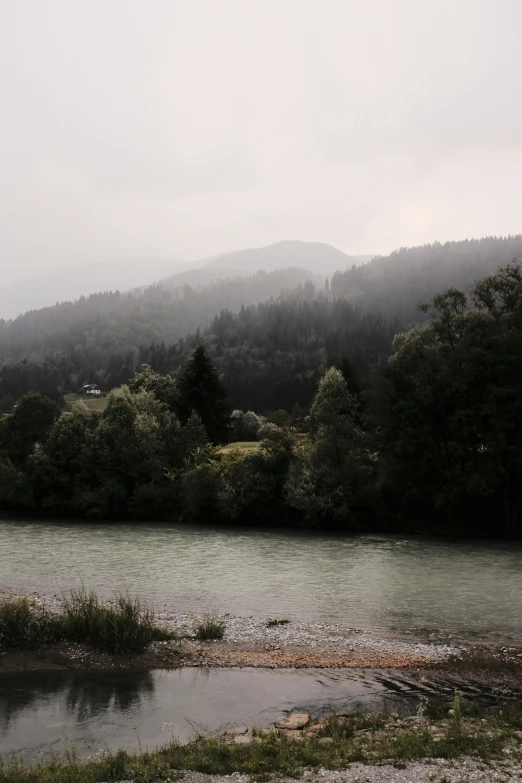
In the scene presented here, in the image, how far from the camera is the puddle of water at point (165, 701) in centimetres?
1492

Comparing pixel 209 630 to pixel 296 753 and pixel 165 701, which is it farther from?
pixel 296 753

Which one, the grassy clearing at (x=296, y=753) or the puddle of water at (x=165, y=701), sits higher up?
the grassy clearing at (x=296, y=753)

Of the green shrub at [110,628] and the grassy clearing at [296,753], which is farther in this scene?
the green shrub at [110,628]

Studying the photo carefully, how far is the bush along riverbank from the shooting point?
38.6 feet

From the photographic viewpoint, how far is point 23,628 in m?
20.6

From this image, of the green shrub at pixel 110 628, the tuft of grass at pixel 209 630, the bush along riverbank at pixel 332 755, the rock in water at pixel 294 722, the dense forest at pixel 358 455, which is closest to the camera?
the bush along riverbank at pixel 332 755

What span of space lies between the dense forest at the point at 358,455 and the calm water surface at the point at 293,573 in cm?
425

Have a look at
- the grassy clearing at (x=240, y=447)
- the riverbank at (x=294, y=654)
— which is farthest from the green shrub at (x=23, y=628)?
the grassy clearing at (x=240, y=447)

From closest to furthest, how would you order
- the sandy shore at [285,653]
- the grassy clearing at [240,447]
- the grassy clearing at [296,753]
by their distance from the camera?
1. the grassy clearing at [296,753]
2. the sandy shore at [285,653]
3. the grassy clearing at [240,447]

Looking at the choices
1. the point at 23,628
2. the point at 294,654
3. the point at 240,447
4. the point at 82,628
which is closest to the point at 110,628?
the point at 82,628

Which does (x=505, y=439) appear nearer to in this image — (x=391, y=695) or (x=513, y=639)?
(x=513, y=639)

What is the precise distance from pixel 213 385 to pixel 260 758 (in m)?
73.1

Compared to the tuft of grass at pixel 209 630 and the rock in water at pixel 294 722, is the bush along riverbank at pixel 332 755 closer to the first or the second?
the rock in water at pixel 294 722

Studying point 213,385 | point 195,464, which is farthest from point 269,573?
point 213,385
